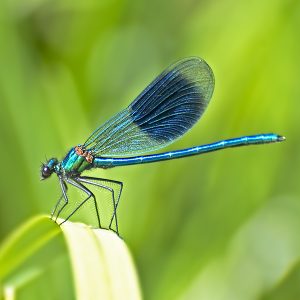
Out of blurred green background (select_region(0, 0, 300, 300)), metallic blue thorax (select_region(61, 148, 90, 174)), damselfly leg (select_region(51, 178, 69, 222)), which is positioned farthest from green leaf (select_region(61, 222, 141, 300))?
blurred green background (select_region(0, 0, 300, 300))

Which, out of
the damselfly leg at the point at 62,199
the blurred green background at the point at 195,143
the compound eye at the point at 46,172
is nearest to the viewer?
the damselfly leg at the point at 62,199

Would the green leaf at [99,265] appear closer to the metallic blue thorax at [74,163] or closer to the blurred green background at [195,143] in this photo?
the metallic blue thorax at [74,163]

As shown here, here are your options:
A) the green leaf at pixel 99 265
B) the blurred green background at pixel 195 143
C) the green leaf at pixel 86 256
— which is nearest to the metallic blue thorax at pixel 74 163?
the blurred green background at pixel 195 143

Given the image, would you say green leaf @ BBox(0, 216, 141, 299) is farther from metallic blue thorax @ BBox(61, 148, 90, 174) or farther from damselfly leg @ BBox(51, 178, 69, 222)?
metallic blue thorax @ BBox(61, 148, 90, 174)

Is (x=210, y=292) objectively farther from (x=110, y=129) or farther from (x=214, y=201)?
(x=110, y=129)

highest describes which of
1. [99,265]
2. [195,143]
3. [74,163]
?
[74,163]

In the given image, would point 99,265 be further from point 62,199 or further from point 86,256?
point 62,199

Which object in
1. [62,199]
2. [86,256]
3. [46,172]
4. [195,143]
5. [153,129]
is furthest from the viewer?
[195,143]

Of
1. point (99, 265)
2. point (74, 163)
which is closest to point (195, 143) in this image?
point (74, 163)
